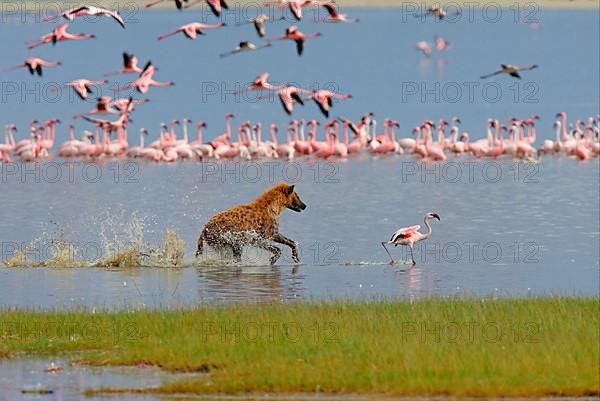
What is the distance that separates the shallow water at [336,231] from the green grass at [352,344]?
226 cm

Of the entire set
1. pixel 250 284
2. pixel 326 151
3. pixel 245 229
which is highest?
pixel 326 151

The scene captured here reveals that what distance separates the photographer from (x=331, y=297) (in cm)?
1580

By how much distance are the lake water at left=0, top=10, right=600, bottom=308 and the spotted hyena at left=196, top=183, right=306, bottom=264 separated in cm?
31

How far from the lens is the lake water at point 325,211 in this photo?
18.3m

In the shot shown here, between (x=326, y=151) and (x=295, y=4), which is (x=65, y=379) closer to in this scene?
(x=295, y=4)

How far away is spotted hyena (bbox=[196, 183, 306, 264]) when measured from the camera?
65.4ft

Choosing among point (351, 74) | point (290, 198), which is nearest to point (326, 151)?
point (290, 198)

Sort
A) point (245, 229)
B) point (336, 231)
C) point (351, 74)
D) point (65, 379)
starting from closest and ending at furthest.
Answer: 1. point (65, 379)
2. point (245, 229)
3. point (336, 231)
4. point (351, 74)

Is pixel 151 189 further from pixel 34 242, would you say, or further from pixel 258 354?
pixel 258 354

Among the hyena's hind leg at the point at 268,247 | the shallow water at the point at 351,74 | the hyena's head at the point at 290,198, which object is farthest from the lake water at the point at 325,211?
the hyena's head at the point at 290,198

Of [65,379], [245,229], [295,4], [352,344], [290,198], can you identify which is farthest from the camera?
[295,4]

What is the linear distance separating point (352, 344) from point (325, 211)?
18701mm

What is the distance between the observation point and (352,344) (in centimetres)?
1182

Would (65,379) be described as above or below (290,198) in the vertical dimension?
below
